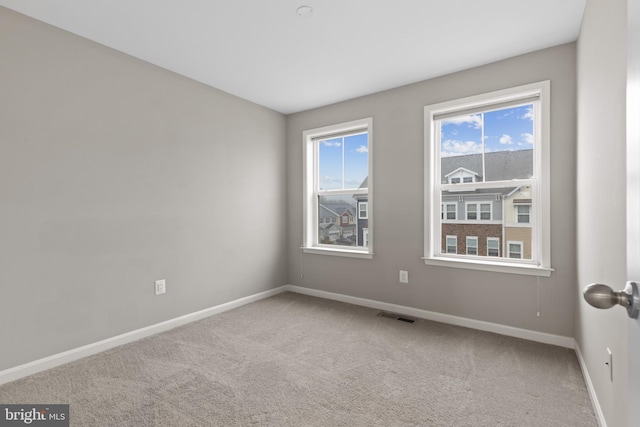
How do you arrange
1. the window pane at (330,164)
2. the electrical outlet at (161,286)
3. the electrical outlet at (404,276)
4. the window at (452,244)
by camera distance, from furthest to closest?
the window pane at (330,164)
the electrical outlet at (404,276)
the window at (452,244)
the electrical outlet at (161,286)

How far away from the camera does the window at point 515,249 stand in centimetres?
285

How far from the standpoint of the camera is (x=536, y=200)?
2.73 metres

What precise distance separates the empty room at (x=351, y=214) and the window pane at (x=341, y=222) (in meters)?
0.05

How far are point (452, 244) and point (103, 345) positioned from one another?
3189mm

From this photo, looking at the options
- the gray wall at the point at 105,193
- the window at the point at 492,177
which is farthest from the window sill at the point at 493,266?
the gray wall at the point at 105,193

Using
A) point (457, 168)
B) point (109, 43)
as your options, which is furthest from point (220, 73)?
point (457, 168)

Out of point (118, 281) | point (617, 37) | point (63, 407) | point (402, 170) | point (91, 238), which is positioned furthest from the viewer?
point (402, 170)

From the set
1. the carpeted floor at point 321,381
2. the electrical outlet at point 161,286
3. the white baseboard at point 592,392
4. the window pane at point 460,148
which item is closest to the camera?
the white baseboard at point 592,392

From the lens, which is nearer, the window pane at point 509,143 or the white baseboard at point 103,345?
the white baseboard at point 103,345

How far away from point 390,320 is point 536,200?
1703mm

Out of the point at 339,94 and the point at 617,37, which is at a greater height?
the point at 339,94

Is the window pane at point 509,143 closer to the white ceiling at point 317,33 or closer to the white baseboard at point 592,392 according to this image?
the white ceiling at point 317,33

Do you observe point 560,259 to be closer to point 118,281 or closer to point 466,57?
point 466,57

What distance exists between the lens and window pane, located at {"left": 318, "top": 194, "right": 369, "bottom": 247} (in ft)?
12.7
